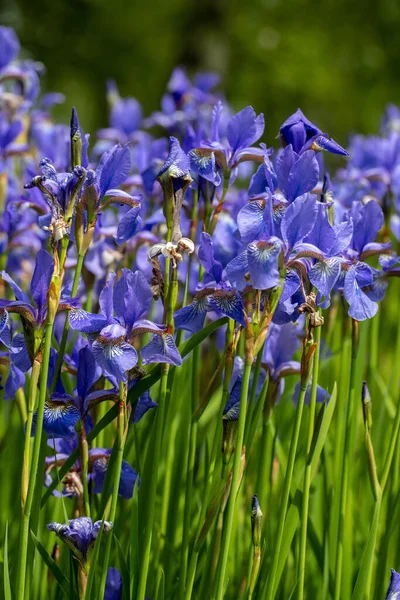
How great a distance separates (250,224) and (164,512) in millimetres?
1019

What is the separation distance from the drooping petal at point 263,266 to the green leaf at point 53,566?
2.23 ft

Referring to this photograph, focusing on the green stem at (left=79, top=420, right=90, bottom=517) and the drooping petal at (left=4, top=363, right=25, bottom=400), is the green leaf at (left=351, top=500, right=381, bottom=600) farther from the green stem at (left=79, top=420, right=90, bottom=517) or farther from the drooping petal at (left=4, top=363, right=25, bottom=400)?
the drooping petal at (left=4, top=363, right=25, bottom=400)

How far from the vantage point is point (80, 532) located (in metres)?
1.54

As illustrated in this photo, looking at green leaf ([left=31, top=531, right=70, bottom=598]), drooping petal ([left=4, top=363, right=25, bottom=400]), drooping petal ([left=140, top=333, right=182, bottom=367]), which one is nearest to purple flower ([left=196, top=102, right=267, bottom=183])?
drooping petal ([left=140, top=333, right=182, bottom=367])

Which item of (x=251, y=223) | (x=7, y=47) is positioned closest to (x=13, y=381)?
(x=251, y=223)

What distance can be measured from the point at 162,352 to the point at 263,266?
0.28m

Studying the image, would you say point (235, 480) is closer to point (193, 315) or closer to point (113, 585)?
point (193, 315)

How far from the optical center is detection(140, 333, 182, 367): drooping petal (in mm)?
1532

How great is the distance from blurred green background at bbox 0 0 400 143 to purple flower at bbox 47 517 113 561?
12396mm

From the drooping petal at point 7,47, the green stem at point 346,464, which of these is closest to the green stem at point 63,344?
the green stem at point 346,464

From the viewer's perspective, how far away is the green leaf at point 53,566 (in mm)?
1589

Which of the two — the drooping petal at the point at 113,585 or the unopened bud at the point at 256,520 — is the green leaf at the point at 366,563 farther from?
the drooping petal at the point at 113,585

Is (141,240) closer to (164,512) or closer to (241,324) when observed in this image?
(164,512)

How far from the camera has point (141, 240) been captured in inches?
107
